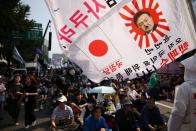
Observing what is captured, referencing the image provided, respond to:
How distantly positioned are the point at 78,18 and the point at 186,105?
1.51m

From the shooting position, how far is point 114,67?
14.1 ft

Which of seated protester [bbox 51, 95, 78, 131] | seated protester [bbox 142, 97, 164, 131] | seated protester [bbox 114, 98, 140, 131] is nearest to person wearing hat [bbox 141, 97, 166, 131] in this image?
seated protester [bbox 142, 97, 164, 131]

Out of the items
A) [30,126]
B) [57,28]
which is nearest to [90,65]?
[57,28]

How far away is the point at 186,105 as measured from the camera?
352cm

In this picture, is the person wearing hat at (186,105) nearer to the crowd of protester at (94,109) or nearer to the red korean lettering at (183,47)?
the red korean lettering at (183,47)

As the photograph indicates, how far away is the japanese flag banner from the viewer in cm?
419

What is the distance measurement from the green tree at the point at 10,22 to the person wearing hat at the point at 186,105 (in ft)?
81.7

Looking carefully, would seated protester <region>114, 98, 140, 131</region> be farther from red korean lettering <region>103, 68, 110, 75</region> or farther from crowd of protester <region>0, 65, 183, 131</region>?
red korean lettering <region>103, 68, 110, 75</region>

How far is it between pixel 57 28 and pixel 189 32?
1.41 metres

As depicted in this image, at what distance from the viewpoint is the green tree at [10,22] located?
2761 centimetres

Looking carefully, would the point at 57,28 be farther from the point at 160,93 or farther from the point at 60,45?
the point at 160,93

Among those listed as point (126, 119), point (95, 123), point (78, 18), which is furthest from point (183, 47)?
point (126, 119)

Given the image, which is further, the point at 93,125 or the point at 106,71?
the point at 93,125

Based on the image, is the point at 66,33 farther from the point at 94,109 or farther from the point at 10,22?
the point at 10,22
